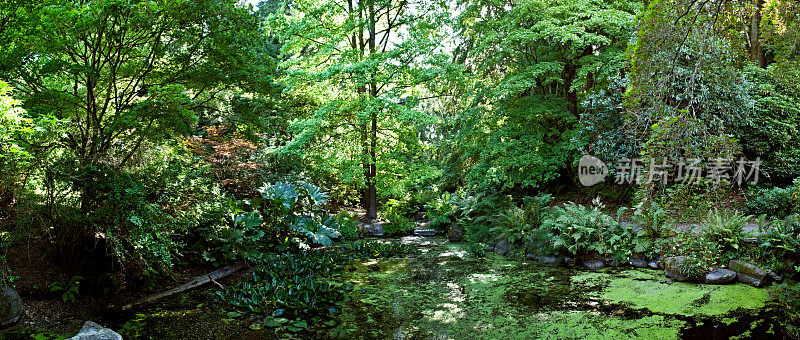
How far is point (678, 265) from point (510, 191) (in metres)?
5.94

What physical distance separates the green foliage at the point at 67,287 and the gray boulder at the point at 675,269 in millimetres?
7401

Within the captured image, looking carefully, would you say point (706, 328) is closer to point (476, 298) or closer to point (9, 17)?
point (476, 298)

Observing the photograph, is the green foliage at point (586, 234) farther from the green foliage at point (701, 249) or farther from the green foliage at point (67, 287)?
the green foliage at point (67, 287)

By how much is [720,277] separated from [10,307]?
7.96m

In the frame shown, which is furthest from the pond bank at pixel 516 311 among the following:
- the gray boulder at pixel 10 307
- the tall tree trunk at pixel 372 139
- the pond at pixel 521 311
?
the tall tree trunk at pixel 372 139

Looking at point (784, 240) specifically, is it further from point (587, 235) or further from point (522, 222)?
point (522, 222)

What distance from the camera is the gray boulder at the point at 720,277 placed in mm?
5055

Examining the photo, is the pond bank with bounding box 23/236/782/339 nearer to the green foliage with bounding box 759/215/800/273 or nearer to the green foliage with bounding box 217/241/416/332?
the green foliage with bounding box 217/241/416/332

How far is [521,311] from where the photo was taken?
4438 mm

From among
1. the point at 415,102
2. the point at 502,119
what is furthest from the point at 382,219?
the point at 502,119

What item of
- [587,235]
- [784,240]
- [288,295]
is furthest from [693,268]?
[288,295]

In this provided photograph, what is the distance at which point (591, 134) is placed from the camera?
866 centimetres

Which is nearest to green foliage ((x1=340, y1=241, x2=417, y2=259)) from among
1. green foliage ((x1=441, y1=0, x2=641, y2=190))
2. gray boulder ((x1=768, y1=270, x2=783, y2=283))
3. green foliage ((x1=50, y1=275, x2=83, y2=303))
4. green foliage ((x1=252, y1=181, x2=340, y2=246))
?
green foliage ((x1=252, y1=181, x2=340, y2=246))

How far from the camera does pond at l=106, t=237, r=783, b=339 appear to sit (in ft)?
12.5
